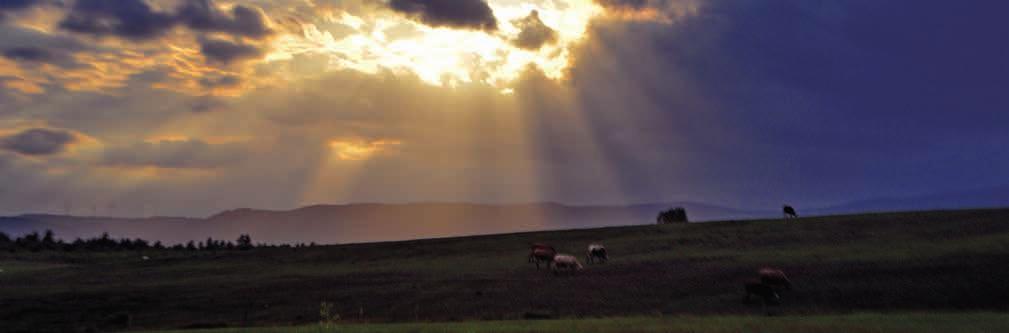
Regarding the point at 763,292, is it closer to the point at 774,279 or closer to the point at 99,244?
the point at 774,279

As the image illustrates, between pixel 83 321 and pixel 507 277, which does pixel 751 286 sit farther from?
pixel 83 321

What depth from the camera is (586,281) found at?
4078cm

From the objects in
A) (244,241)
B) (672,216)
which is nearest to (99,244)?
(244,241)

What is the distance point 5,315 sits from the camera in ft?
126

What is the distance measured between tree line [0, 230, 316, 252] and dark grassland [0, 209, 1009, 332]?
98.2 feet

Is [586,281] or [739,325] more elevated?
[586,281]

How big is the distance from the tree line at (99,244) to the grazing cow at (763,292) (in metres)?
70.1

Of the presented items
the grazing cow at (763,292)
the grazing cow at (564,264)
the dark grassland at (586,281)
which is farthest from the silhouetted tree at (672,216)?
the grazing cow at (763,292)

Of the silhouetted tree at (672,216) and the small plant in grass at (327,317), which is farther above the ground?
the silhouetted tree at (672,216)

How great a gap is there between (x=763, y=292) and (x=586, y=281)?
10636 mm

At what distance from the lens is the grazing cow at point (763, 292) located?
33.1 meters

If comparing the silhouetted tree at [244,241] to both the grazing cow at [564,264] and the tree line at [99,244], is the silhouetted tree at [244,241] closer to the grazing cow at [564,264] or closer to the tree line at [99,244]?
the tree line at [99,244]

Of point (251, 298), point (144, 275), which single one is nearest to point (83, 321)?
point (251, 298)

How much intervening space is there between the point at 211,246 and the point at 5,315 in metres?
63.9
